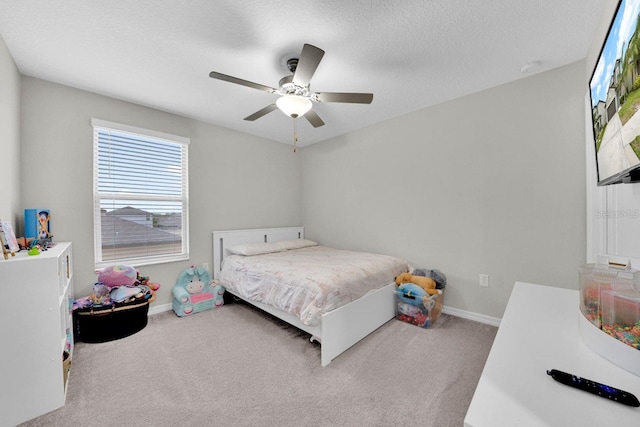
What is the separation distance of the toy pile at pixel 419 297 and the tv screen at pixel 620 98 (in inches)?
65.9

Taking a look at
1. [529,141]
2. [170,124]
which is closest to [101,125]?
[170,124]

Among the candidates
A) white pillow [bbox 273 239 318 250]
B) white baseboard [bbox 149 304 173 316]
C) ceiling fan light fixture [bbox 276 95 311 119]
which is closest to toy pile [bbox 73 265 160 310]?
white baseboard [bbox 149 304 173 316]

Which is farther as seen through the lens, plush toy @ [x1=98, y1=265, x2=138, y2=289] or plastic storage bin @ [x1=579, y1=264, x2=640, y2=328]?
plush toy @ [x1=98, y1=265, x2=138, y2=289]

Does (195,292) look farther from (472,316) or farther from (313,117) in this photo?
(472,316)

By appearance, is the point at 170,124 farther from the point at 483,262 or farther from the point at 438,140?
the point at 483,262

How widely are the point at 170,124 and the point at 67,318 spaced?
2.24 m

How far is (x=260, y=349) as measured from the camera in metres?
2.22

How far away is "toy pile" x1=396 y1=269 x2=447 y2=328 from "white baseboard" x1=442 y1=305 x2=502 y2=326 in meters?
0.22

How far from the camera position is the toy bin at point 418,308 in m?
2.55

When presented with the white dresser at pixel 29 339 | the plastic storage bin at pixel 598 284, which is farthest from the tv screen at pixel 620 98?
the white dresser at pixel 29 339

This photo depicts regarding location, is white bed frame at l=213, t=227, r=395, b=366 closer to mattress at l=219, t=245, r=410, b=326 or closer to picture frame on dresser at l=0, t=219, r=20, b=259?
mattress at l=219, t=245, r=410, b=326

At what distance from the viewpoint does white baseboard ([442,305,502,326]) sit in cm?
261

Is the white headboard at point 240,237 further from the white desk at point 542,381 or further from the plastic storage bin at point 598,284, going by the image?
→ the plastic storage bin at point 598,284

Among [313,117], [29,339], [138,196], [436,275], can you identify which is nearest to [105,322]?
[29,339]
